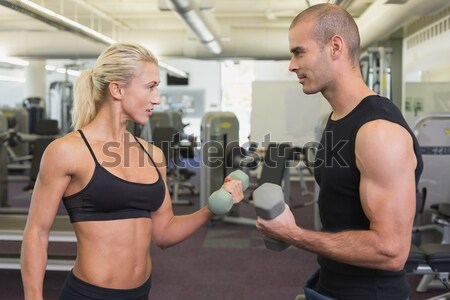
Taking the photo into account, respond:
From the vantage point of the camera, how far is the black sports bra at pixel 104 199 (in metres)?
1.56

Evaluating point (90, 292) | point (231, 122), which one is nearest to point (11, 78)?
point (231, 122)

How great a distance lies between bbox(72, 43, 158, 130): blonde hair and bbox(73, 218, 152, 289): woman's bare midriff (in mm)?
352

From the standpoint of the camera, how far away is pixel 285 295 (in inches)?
148

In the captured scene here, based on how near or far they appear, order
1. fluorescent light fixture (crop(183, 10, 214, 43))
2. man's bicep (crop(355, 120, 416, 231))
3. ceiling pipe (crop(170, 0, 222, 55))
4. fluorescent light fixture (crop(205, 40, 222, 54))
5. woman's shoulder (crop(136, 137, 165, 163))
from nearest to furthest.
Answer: man's bicep (crop(355, 120, 416, 231)), woman's shoulder (crop(136, 137, 165, 163)), ceiling pipe (crop(170, 0, 222, 55)), fluorescent light fixture (crop(183, 10, 214, 43)), fluorescent light fixture (crop(205, 40, 222, 54))

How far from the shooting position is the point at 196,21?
7.88 meters

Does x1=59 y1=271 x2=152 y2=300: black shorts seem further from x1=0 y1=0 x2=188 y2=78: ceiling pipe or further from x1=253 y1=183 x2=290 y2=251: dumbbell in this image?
x1=0 y1=0 x2=188 y2=78: ceiling pipe

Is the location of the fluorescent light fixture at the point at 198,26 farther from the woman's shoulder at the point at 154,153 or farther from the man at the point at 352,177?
the man at the point at 352,177

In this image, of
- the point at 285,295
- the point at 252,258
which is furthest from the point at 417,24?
the point at 285,295

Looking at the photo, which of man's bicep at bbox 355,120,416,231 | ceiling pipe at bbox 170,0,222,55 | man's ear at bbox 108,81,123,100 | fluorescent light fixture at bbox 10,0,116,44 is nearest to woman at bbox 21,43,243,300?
man's ear at bbox 108,81,123,100

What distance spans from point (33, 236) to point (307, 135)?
21.7 ft

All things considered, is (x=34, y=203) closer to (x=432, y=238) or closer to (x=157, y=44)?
(x=432, y=238)

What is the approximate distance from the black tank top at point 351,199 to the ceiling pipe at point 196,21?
5544 mm

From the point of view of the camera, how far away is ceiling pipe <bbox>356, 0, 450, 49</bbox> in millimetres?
5873

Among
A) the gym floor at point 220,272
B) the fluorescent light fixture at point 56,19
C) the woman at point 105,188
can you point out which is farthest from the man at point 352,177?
the fluorescent light fixture at point 56,19
